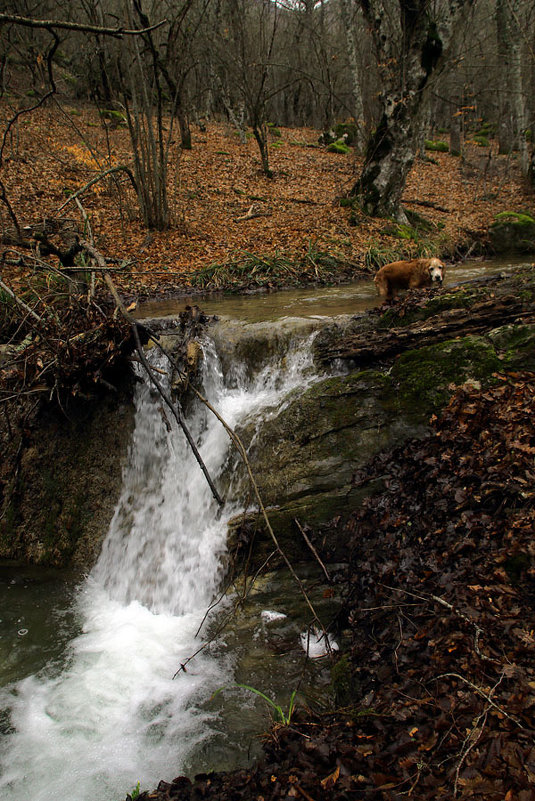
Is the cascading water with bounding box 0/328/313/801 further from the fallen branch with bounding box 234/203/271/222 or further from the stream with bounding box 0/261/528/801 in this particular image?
the fallen branch with bounding box 234/203/271/222

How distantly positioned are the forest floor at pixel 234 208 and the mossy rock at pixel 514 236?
527 mm

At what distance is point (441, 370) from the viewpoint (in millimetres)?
4102

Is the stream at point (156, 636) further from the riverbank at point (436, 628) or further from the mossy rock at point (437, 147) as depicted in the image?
the mossy rock at point (437, 147)

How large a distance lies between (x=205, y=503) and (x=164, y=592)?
3.13 ft

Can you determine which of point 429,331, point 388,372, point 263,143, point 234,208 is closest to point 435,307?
point 429,331

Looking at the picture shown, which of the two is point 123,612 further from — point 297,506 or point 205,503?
point 297,506

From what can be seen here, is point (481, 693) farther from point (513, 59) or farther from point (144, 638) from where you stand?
point (513, 59)

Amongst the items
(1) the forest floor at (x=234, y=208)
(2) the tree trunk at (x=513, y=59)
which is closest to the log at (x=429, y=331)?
(1) the forest floor at (x=234, y=208)

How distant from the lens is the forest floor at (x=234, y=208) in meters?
10.4

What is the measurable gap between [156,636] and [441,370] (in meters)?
3.55

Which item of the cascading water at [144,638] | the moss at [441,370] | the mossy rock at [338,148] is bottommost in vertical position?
the cascading water at [144,638]

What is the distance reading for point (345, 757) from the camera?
2.24 metres

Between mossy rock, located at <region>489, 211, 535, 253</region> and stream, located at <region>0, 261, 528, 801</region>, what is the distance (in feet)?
29.0

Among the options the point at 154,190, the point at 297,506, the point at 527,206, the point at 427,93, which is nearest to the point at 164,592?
the point at 297,506
